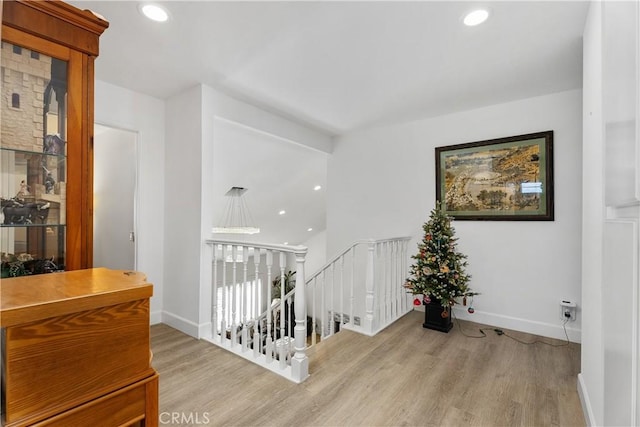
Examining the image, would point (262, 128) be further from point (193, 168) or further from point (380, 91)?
point (380, 91)

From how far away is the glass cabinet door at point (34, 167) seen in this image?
1111mm

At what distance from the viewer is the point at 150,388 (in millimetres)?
836

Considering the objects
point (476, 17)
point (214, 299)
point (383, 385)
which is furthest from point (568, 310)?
point (214, 299)

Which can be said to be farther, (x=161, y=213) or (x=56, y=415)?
(x=161, y=213)

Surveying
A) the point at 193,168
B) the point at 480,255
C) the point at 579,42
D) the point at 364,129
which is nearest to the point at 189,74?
the point at 193,168

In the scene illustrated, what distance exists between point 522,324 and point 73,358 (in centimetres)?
366

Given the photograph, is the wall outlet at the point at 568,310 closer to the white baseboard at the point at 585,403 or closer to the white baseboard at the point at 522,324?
the white baseboard at the point at 522,324

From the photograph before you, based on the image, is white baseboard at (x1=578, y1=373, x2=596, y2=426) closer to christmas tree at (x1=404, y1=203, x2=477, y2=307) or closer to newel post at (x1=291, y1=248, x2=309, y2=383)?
christmas tree at (x1=404, y1=203, x2=477, y2=307)

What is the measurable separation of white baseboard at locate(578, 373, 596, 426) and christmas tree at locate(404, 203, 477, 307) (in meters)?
1.13

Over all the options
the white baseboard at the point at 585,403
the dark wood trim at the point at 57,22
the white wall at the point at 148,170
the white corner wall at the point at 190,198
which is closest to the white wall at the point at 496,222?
the white baseboard at the point at 585,403

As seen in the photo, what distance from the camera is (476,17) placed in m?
1.85

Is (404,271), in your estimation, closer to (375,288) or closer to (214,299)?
(375,288)

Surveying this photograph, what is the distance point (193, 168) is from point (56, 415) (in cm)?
245

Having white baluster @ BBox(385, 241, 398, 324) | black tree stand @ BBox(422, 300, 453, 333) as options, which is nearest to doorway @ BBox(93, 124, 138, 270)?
white baluster @ BBox(385, 241, 398, 324)
